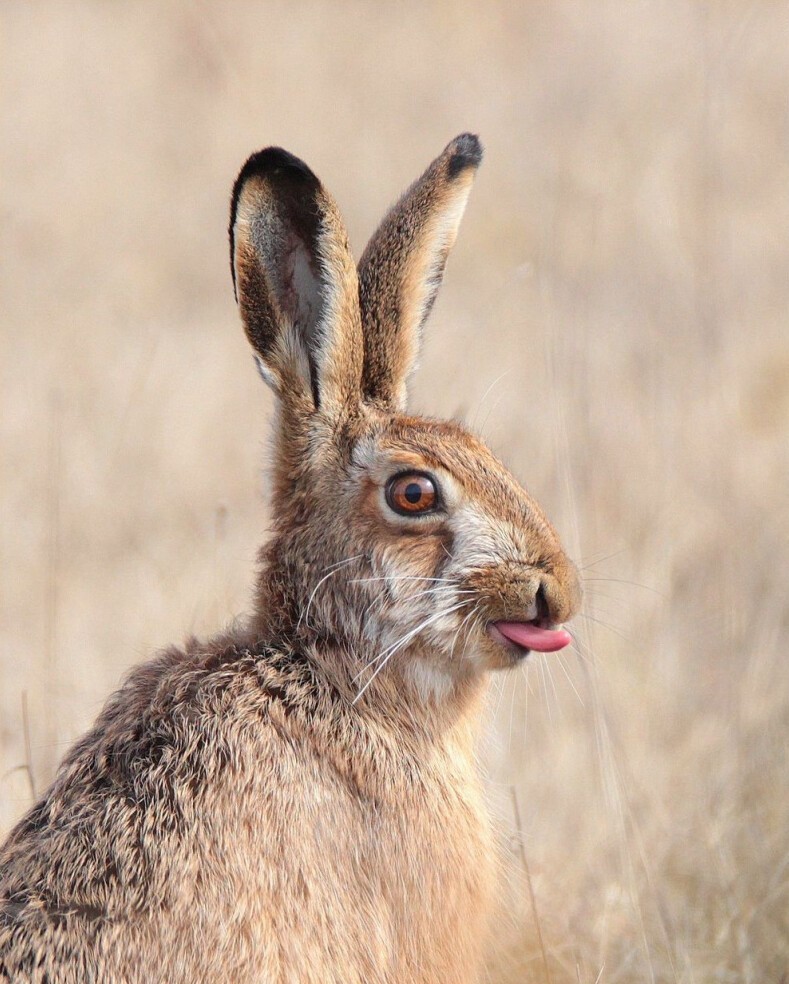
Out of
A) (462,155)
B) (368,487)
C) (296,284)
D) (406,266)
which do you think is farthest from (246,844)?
(462,155)

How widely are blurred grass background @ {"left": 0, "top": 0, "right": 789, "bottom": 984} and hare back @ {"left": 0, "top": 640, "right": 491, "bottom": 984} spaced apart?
1.46 ft

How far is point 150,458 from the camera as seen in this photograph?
797 cm

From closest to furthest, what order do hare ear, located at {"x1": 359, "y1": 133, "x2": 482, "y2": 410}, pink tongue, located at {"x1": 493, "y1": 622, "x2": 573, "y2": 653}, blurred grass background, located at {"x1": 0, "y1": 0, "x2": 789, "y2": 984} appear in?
pink tongue, located at {"x1": 493, "y1": 622, "x2": 573, "y2": 653} < hare ear, located at {"x1": 359, "y1": 133, "x2": 482, "y2": 410} < blurred grass background, located at {"x1": 0, "y1": 0, "x2": 789, "y2": 984}

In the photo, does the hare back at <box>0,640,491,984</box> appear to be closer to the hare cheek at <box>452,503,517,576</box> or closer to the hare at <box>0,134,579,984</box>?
the hare at <box>0,134,579,984</box>

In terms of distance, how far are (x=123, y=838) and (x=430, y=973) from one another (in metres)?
0.83

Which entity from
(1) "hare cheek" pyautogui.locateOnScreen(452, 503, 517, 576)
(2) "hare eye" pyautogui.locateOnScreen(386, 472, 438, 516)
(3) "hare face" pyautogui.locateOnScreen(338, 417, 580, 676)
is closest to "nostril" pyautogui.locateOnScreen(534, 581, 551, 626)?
(3) "hare face" pyautogui.locateOnScreen(338, 417, 580, 676)

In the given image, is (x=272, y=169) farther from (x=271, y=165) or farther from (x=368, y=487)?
(x=368, y=487)

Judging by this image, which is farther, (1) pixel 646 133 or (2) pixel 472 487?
(1) pixel 646 133

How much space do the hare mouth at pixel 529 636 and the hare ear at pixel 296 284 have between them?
0.72 metres

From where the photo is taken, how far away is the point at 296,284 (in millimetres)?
4215

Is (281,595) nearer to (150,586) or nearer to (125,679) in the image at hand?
(125,679)

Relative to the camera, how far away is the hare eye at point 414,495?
394 cm

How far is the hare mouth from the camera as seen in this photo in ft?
12.7

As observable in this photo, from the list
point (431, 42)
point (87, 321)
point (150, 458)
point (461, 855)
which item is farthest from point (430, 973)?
point (431, 42)
